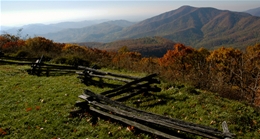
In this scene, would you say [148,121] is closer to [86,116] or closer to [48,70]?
[86,116]

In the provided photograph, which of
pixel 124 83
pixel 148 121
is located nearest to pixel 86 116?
pixel 148 121

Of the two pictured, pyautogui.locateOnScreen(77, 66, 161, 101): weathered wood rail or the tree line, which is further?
the tree line

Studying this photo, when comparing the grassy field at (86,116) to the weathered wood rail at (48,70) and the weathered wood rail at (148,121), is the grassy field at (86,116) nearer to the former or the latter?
the weathered wood rail at (148,121)

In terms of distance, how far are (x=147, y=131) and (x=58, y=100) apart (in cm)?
571

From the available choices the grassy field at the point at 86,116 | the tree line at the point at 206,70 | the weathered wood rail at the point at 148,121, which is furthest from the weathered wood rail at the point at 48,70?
the weathered wood rail at the point at 148,121

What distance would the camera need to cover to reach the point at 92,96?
8867 millimetres

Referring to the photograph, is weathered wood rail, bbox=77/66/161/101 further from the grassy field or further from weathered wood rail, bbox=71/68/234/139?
the grassy field

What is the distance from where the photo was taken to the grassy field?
24.6 feet

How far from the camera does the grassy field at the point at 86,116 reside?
7.49m

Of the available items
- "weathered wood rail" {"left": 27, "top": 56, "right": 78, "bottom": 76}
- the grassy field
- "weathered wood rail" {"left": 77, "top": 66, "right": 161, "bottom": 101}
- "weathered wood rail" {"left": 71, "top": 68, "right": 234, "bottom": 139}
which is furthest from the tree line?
"weathered wood rail" {"left": 71, "top": 68, "right": 234, "bottom": 139}

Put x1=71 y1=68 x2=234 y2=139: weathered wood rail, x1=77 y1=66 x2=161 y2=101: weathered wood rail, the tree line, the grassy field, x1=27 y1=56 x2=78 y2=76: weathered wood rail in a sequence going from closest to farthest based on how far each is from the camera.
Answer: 1. x1=71 y1=68 x2=234 y2=139: weathered wood rail
2. the grassy field
3. x1=77 y1=66 x2=161 y2=101: weathered wood rail
4. the tree line
5. x1=27 y1=56 x2=78 y2=76: weathered wood rail

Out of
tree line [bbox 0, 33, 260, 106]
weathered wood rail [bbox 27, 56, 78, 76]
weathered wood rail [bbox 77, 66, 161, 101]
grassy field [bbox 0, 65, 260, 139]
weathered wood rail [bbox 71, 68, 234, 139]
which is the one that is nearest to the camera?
weathered wood rail [bbox 71, 68, 234, 139]

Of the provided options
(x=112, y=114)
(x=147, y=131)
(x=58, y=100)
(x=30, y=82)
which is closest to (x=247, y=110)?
(x=147, y=131)

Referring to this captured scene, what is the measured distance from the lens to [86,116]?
343 inches
